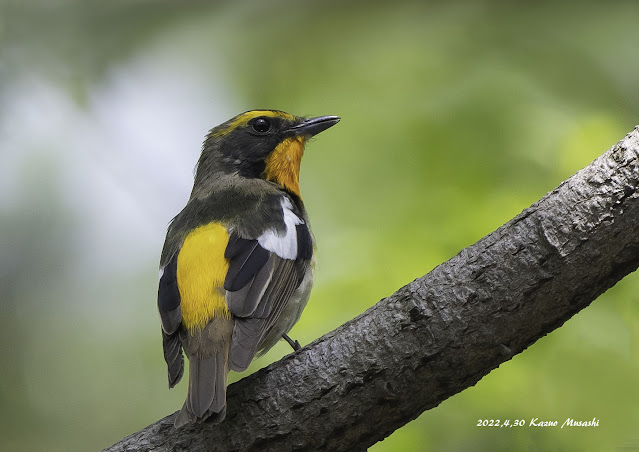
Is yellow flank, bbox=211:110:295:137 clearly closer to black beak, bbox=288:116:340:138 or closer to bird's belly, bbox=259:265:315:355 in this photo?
black beak, bbox=288:116:340:138

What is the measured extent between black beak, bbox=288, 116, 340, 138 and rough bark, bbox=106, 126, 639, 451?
7.25 ft

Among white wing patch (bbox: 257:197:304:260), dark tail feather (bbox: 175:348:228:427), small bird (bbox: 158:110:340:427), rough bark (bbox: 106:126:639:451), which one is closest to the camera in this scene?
rough bark (bbox: 106:126:639:451)

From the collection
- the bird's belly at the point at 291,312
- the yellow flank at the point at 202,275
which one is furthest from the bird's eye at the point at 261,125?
the bird's belly at the point at 291,312

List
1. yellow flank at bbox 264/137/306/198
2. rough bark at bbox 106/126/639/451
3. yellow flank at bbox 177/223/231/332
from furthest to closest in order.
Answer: yellow flank at bbox 264/137/306/198 < yellow flank at bbox 177/223/231/332 < rough bark at bbox 106/126/639/451

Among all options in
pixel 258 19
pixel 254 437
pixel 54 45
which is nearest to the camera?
pixel 254 437

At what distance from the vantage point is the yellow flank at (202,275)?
3604 millimetres

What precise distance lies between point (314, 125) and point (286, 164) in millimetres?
352

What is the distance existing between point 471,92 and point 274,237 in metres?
1.75

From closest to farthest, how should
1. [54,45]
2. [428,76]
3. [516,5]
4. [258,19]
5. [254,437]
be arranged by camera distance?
[254,437]
[428,76]
[516,5]
[258,19]
[54,45]

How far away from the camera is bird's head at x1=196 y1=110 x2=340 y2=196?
5184mm

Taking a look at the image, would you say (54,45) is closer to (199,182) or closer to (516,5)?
(199,182)

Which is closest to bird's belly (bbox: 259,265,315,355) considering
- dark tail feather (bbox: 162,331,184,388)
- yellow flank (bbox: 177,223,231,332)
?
yellow flank (bbox: 177,223,231,332)

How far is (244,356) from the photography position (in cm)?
338

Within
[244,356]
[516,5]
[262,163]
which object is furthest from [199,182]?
[516,5]
